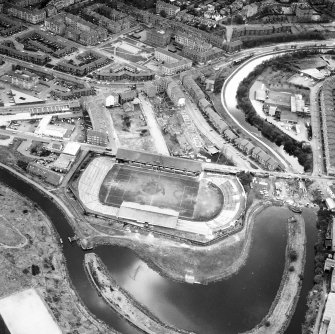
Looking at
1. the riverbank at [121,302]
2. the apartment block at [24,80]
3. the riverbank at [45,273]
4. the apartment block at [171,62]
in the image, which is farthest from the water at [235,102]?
the riverbank at [45,273]

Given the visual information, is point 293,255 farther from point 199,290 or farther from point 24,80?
point 24,80

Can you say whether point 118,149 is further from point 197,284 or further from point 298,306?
point 298,306

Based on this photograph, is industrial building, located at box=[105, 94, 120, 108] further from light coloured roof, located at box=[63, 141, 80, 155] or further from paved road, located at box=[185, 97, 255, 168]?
light coloured roof, located at box=[63, 141, 80, 155]

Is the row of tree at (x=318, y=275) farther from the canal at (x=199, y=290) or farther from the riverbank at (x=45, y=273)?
the riverbank at (x=45, y=273)

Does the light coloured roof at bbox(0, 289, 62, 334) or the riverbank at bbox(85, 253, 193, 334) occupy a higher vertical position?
the riverbank at bbox(85, 253, 193, 334)

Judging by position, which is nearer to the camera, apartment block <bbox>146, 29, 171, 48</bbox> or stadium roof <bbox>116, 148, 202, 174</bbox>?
stadium roof <bbox>116, 148, 202, 174</bbox>

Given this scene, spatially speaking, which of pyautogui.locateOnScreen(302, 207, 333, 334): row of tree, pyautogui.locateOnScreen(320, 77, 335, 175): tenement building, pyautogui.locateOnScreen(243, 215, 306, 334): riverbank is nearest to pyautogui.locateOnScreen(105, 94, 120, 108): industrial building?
pyautogui.locateOnScreen(320, 77, 335, 175): tenement building

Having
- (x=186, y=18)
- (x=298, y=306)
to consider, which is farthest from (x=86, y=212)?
(x=186, y=18)
